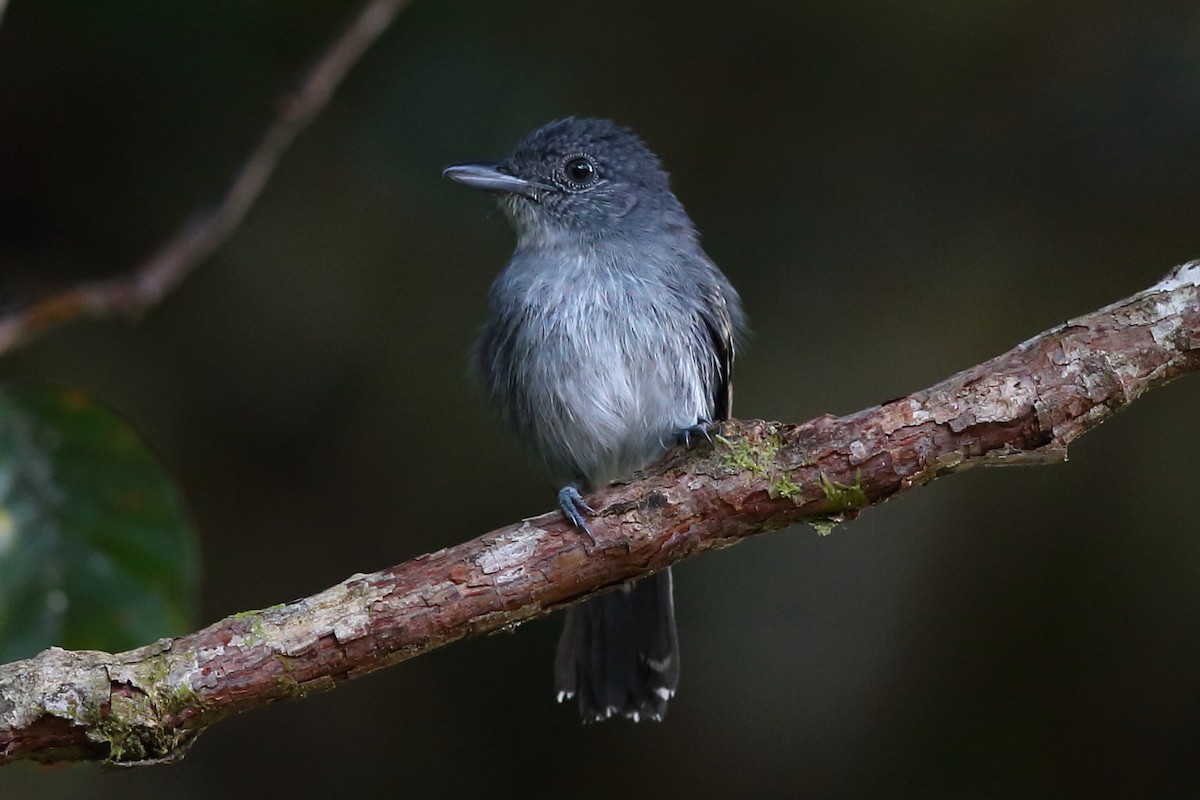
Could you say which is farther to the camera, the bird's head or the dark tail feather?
the bird's head

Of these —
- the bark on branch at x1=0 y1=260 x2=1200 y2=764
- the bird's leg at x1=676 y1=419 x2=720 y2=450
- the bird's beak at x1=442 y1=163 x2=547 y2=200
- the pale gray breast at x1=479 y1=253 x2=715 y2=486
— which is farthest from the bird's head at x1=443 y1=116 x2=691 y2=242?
the bark on branch at x1=0 y1=260 x2=1200 y2=764

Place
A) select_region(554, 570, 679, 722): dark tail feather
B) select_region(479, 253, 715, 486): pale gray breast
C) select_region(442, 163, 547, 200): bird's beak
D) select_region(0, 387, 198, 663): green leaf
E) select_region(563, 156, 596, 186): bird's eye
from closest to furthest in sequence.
A: select_region(0, 387, 198, 663): green leaf → select_region(479, 253, 715, 486): pale gray breast → select_region(554, 570, 679, 722): dark tail feather → select_region(442, 163, 547, 200): bird's beak → select_region(563, 156, 596, 186): bird's eye

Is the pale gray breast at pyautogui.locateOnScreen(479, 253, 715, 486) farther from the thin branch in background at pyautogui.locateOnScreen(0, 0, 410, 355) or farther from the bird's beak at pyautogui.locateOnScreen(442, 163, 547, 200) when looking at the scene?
the thin branch in background at pyautogui.locateOnScreen(0, 0, 410, 355)

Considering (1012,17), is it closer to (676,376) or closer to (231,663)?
(676,376)

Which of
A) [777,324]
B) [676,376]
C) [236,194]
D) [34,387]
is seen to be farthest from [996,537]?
[34,387]

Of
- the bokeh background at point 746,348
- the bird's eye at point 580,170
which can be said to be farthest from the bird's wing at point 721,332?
the bokeh background at point 746,348

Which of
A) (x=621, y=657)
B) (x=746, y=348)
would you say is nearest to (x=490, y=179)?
(x=746, y=348)
